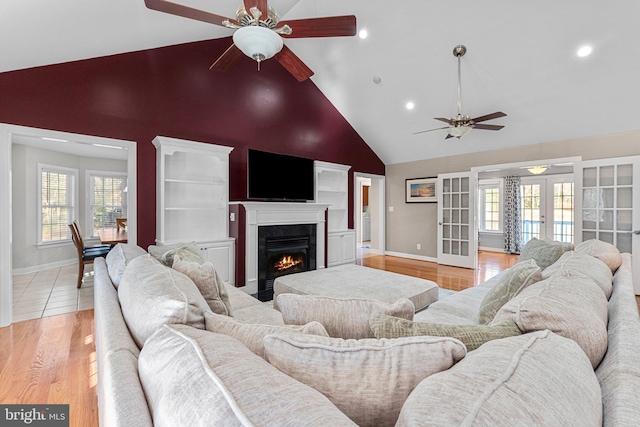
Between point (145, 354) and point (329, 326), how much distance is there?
1.88 ft

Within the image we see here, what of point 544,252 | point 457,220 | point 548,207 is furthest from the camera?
point 548,207

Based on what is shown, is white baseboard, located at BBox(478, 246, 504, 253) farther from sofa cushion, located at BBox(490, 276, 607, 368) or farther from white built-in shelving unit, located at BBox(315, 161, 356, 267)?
sofa cushion, located at BBox(490, 276, 607, 368)

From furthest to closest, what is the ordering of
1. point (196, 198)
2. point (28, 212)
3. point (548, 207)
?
Result: point (548, 207) → point (28, 212) → point (196, 198)

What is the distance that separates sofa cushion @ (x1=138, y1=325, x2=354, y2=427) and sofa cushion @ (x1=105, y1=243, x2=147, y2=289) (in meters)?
1.14

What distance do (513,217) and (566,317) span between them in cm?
786

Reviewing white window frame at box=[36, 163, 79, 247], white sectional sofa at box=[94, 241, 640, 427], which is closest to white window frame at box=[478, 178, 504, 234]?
white sectional sofa at box=[94, 241, 640, 427]

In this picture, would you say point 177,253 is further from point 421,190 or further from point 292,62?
point 421,190

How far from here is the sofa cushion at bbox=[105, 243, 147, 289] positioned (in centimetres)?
164

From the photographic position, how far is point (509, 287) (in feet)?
4.91

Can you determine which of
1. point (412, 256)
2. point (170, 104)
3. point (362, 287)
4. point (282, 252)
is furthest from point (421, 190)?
point (170, 104)

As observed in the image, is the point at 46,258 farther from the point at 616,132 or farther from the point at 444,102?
the point at 616,132

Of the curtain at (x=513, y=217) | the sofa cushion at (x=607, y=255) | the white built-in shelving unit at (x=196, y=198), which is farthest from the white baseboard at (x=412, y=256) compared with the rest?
the sofa cushion at (x=607, y=255)

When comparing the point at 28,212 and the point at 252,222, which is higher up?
the point at 28,212

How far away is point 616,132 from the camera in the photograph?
13.7 ft
